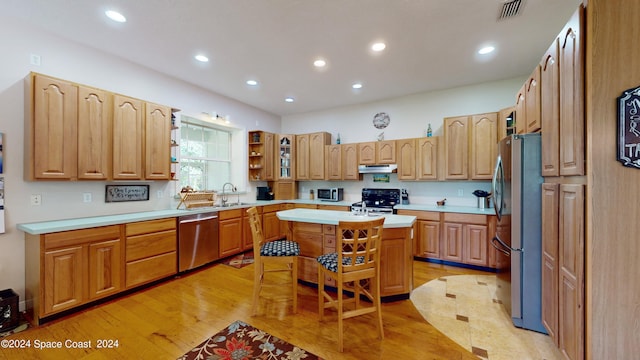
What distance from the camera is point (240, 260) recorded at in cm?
411

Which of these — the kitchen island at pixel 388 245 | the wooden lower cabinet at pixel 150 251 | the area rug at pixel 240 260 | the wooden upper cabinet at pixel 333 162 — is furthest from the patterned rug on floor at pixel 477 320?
the wooden lower cabinet at pixel 150 251

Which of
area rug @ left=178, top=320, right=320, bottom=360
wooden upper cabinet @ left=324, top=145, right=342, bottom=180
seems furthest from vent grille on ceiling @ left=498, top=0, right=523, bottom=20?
area rug @ left=178, top=320, right=320, bottom=360

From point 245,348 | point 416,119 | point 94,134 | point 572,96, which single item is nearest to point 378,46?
point 572,96

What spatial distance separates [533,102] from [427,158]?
2106 mm

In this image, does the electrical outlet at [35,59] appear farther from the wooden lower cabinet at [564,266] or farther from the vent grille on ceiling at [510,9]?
the wooden lower cabinet at [564,266]

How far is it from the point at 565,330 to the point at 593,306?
44cm

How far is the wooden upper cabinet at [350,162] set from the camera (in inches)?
198

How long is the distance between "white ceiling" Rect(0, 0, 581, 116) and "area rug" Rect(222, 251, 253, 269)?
300 centimetres

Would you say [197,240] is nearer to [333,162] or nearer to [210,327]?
[210,327]

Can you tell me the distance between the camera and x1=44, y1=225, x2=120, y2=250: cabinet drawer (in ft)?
7.61

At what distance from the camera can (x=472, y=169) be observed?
3.93 m

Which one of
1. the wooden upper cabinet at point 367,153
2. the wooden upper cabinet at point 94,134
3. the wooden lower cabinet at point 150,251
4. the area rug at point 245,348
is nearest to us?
the area rug at point 245,348

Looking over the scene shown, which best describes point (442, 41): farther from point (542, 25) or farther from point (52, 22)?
point (52, 22)

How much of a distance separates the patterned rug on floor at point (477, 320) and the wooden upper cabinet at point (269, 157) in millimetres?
3717
